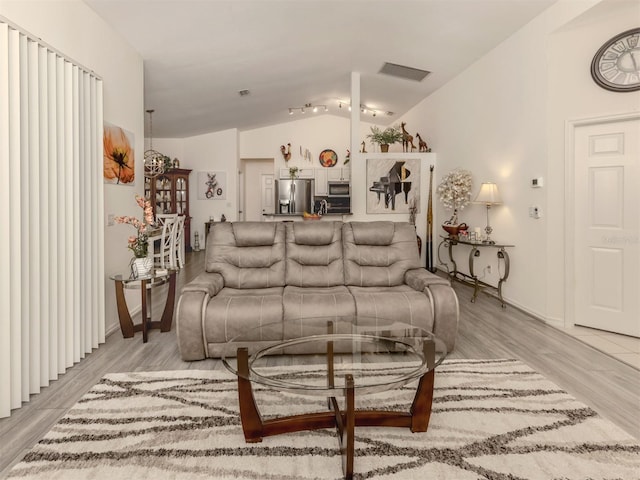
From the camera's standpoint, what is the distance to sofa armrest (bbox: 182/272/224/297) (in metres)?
2.97

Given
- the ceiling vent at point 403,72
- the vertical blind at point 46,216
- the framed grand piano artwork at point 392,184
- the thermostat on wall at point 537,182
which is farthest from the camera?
the framed grand piano artwork at point 392,184

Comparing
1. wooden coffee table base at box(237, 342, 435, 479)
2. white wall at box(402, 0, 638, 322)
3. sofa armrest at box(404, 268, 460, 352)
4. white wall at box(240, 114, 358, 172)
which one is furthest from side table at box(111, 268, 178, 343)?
white wall at box(240, 114, 358, 172)

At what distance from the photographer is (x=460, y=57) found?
17.5 feet

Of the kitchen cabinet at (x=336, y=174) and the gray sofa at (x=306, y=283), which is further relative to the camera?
the kitchen cabinet at (x=336, y=174)

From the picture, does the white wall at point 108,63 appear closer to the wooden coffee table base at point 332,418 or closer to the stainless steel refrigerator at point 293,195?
the wooden coffee table base at point 332,418

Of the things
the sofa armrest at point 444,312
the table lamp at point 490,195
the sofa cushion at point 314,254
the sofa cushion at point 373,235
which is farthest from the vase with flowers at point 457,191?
the sofa armrest at point 444,312

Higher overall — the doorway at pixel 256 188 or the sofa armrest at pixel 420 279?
the doorway at pixel 256 188

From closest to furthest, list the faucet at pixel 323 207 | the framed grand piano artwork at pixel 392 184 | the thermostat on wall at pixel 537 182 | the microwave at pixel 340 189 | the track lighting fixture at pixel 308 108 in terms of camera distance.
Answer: the thermostat on wall at pixel 537 182 → the framed grand piano artwork at pixel 392 184 → the faucet at pixel 323 207 → the microwave at pixel 340 189 → the track lighting fixture at pixel 308 108

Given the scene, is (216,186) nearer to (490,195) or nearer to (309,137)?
(309,137)

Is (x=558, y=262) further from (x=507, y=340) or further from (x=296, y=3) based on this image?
(x=296, y=3)

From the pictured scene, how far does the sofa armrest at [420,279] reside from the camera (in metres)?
3.15

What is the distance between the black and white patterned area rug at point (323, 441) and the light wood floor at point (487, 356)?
12 centimetres

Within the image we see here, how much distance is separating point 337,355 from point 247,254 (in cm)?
173

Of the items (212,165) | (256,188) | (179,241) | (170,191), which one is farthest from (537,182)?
(256,188)
